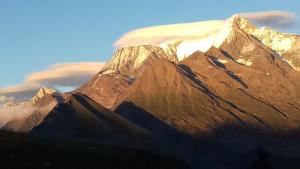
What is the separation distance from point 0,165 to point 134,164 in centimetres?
4902

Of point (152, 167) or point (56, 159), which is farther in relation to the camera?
point (152, 167)

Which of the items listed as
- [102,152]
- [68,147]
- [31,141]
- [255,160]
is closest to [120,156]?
[102,152]

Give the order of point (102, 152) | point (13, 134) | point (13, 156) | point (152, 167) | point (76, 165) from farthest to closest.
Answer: point (152, 167), point (102, 152), point (13, 134), point (76, 165), point (13, 156)

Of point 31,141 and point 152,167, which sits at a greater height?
point 31,141

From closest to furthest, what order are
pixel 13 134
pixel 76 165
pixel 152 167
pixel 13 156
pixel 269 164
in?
pixel 269 164, pixel 13 156, pixel 76 165, pixel 13 134, pixel 152 167

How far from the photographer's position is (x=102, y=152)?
158m

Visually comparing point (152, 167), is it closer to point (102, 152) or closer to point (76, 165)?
point (102, 152)

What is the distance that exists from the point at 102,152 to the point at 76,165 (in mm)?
22662

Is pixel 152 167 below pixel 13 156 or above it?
below

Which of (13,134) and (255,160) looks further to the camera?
(13,134)

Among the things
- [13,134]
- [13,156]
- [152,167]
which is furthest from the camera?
[152,167]

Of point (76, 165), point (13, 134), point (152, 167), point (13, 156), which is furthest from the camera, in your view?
point (152, 167)

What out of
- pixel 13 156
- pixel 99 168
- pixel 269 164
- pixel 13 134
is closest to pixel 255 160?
pixel 269 164

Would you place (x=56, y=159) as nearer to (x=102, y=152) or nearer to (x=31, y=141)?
(x=31, y=141)
